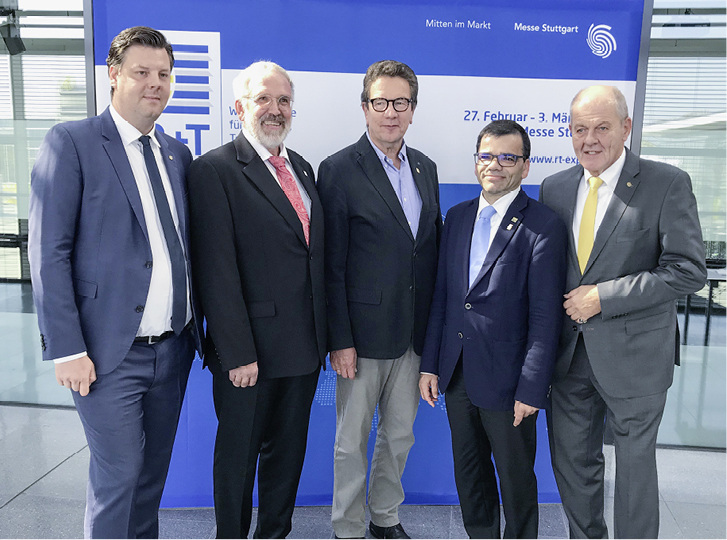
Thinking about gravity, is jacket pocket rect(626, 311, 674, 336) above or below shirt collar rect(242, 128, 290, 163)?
below

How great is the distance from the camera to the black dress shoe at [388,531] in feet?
8.84

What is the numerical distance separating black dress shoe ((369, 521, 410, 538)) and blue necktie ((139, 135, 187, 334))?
4.55ft

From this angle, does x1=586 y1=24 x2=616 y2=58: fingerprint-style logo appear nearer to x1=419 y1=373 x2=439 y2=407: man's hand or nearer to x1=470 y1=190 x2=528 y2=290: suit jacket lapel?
x1=470 y1=190 x2=528 y2=290: suit jacket lapel

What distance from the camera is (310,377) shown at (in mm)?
2355

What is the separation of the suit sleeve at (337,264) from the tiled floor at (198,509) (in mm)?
1123

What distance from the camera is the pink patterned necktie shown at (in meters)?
2.25

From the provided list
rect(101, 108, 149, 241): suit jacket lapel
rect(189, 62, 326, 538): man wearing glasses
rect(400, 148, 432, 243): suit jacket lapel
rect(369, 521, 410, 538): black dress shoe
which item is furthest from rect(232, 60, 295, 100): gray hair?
rect(369, 521, 410, 538): black dress shoe

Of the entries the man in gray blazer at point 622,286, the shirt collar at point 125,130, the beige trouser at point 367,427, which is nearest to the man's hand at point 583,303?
the man in gray blazer at point 622,286

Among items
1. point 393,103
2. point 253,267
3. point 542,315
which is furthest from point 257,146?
point 542,315

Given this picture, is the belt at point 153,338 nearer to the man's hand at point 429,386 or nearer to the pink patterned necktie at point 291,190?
the pink patterned necktie at point 291,190

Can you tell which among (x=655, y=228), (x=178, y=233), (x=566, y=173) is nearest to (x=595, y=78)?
(x=566, y=173)

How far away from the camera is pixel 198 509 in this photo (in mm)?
3064

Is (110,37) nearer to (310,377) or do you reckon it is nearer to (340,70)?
(340,70)

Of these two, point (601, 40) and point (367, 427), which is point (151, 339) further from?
point (601, 40)
